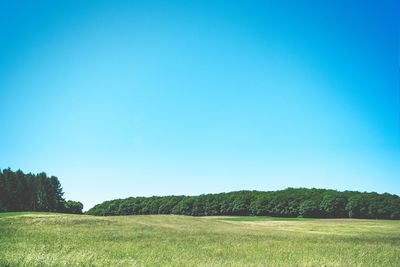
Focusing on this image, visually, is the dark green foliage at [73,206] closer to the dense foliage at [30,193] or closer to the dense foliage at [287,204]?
the dense foliage at [30,193]

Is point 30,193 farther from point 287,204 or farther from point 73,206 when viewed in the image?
point 287,204

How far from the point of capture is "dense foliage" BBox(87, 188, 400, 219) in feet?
340

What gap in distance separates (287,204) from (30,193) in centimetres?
8430

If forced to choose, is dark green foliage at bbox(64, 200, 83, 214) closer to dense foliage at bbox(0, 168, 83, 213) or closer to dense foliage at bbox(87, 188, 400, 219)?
dense foliage at bbox(0, 168, 83, 213)

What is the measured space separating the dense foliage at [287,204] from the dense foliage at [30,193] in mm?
40771

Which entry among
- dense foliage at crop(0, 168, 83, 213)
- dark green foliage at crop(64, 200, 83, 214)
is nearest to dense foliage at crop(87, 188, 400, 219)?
dark green foliage at crop(64, 200, 83, 214)

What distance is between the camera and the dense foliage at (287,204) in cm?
10356

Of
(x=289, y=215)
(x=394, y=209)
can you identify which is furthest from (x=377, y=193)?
(x=289, y=215)

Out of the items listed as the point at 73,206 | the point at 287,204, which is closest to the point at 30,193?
the point at 73,206

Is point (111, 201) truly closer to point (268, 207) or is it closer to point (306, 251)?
Answer: point (268, 207)

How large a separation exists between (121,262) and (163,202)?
148845mm

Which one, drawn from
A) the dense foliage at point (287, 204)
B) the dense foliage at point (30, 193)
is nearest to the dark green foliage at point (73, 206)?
the dense foliage at point (30, 193)

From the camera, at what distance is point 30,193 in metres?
126

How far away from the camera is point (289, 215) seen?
4665 inches
